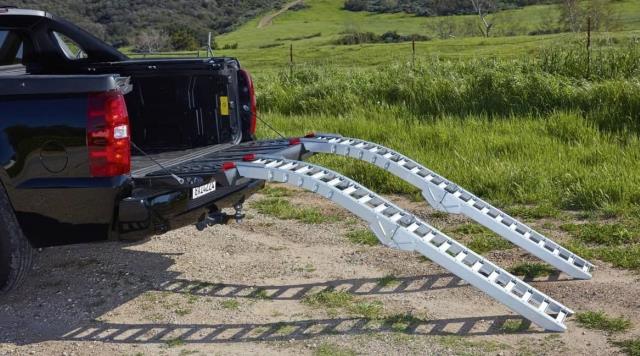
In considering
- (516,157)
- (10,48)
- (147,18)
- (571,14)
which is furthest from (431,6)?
(10,48)

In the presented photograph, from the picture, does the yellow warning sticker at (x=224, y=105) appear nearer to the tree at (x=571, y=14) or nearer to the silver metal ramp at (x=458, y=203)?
the silver metal ramp at (x=458, y=203)

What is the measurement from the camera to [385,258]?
5.86 meters

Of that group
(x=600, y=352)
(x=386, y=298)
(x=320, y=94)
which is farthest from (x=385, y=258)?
(x=320, y=94)

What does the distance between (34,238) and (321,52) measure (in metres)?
43.8

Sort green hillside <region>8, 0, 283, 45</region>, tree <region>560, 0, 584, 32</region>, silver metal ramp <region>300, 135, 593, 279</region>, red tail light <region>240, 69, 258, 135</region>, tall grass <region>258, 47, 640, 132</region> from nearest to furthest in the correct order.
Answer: silver metal ramp <region>300, 135, 593, 279</region>, red tail light <region>240, 69, 258, 135</region>, tall grass <region>258, 47, 640, 132</region>, green hillside <region>8, 0, 283, 45</region>, tree <region>560, 0, 584, 32</region>

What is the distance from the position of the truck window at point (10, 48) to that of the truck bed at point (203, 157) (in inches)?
56.4

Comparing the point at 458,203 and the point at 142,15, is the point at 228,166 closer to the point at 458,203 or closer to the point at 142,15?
the point at 458,203

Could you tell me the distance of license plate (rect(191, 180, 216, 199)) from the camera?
4742 mm

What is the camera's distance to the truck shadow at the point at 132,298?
4.54 m

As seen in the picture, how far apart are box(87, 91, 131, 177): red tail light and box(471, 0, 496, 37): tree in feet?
208

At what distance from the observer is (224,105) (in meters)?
6.03

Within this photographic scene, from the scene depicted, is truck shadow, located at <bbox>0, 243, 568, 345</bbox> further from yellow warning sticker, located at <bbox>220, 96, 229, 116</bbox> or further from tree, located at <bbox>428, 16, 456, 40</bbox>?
tree, located at <bbox>428, 16, 456, 40</bbox>

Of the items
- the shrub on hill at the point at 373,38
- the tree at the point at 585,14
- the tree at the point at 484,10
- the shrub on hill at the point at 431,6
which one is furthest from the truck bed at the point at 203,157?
the shrub on hill at the point at 431,6

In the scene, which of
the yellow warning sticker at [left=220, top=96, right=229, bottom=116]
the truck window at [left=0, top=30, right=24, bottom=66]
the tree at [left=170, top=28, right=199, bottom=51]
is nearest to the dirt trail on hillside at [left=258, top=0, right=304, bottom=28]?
the tree at [left=170, top=28, right=199, bottom=51]
